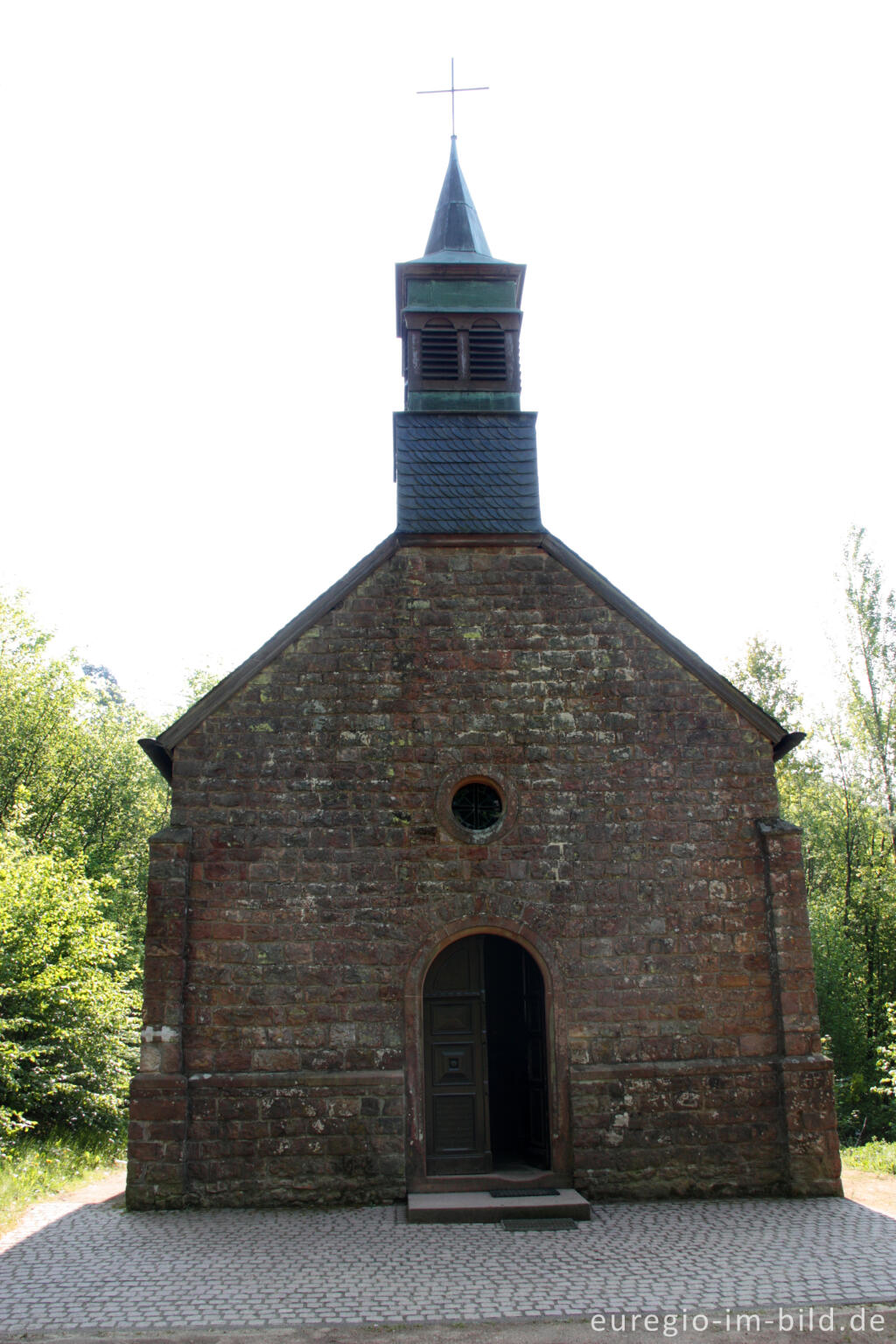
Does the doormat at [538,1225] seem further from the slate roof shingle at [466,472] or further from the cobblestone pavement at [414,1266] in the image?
the slate roof shingle at [466,472]

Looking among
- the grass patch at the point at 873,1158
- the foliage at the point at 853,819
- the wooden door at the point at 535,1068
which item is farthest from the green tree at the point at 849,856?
the wooden door at the point at 535,1068

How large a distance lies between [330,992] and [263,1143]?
157 cm

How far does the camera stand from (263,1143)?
9.46m

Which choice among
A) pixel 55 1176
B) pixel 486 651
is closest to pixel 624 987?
pixel 486 651

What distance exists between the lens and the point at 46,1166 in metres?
11.9

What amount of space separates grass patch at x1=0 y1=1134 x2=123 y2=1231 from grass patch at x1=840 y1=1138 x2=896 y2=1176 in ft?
32.7

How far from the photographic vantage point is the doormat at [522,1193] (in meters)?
9.28

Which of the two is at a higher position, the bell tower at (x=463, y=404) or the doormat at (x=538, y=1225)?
the bell tower at (x=463, y=404)

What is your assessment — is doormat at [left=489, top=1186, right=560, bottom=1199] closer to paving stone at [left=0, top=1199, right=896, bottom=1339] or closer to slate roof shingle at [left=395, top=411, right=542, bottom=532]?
paving stone at [left=0, top=1199, right=896, bottom=1339]

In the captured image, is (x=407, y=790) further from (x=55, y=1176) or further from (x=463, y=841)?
(x=55, y=1176)

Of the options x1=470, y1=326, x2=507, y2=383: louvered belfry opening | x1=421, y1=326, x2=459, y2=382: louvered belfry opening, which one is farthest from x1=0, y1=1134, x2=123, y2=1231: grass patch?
x1=470, y1=326, x2=507, y2=383: louvered belfry opening

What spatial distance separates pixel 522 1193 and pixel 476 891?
117 inches

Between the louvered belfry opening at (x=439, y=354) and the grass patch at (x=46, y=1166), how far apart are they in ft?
36.1

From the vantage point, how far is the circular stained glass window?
35.0ft
